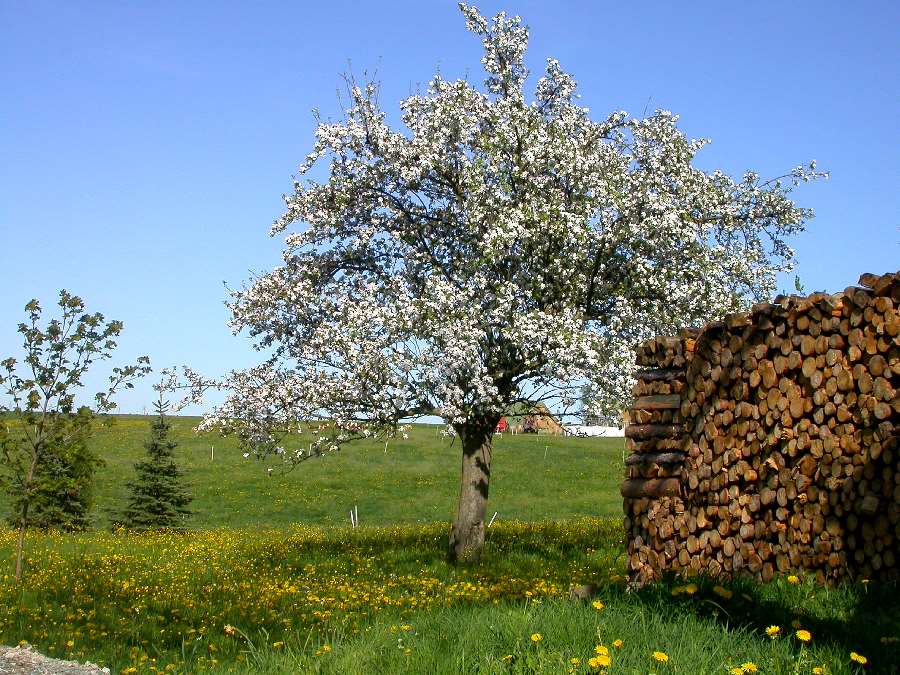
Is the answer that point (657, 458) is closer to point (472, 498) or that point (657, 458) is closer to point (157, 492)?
point (472, 498)

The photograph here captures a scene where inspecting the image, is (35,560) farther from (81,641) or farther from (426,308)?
(426,308)

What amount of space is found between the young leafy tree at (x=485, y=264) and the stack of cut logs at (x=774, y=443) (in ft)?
13.7

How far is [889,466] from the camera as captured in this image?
770cm

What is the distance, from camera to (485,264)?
1575 centimetres

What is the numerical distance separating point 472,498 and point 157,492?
703 inches

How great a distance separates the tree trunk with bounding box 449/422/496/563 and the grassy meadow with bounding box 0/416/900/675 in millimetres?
451

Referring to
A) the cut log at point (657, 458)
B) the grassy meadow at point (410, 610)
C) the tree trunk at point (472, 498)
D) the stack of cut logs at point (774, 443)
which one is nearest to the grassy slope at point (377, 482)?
the grassy meadow at point (410, 610)

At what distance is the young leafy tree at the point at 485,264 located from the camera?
15.2m

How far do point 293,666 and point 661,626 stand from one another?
2671 mm

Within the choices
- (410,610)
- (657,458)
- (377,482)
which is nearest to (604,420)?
(657,458)

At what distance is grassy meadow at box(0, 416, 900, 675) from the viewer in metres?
5.74

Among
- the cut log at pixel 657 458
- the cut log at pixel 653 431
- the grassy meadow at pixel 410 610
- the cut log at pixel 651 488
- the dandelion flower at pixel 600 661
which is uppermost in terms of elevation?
the cut log at pixel 653 431

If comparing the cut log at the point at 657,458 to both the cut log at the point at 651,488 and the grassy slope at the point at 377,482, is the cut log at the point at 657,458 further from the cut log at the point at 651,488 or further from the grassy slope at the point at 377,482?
the grassy slope at the point at 377,482

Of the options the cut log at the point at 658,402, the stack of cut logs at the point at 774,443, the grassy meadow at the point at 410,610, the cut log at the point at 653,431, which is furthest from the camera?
the cut log at the point at 658,402
